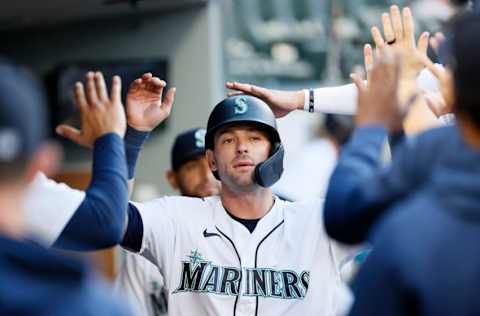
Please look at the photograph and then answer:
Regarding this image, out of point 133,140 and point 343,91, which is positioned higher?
point 343,91

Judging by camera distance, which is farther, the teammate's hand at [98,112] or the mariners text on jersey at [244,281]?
the mariners text on jersey at [244,281]

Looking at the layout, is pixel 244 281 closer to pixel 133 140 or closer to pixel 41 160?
pixel 133 140

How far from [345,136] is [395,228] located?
14.6 ft

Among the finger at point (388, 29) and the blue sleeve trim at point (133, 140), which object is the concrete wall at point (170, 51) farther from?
the finger at point (388, 29)

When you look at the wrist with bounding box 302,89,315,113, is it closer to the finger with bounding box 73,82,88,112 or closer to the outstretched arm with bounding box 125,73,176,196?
the outstretched arm with bounding box 125,73,176,196

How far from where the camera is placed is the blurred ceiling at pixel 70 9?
8.47 meters

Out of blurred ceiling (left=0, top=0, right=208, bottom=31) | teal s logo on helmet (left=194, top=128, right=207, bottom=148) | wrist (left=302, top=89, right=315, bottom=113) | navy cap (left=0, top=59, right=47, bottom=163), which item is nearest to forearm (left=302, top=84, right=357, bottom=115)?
wrist (left=302, top=89, right=315, bottom=113)

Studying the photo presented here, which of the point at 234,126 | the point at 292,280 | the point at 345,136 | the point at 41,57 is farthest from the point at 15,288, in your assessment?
the point at 41,57

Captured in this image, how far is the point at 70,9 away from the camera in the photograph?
8727 mm

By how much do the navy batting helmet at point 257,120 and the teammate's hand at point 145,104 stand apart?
2.16 ft

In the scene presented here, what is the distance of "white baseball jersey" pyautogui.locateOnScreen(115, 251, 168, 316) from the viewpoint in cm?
517

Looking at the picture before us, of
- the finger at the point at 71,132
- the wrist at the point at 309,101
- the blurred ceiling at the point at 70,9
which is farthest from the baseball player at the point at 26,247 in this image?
the blurred ceiling at the point at 70,9

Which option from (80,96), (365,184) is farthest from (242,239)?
(365,184)

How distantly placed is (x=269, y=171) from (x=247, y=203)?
0.69 ft
